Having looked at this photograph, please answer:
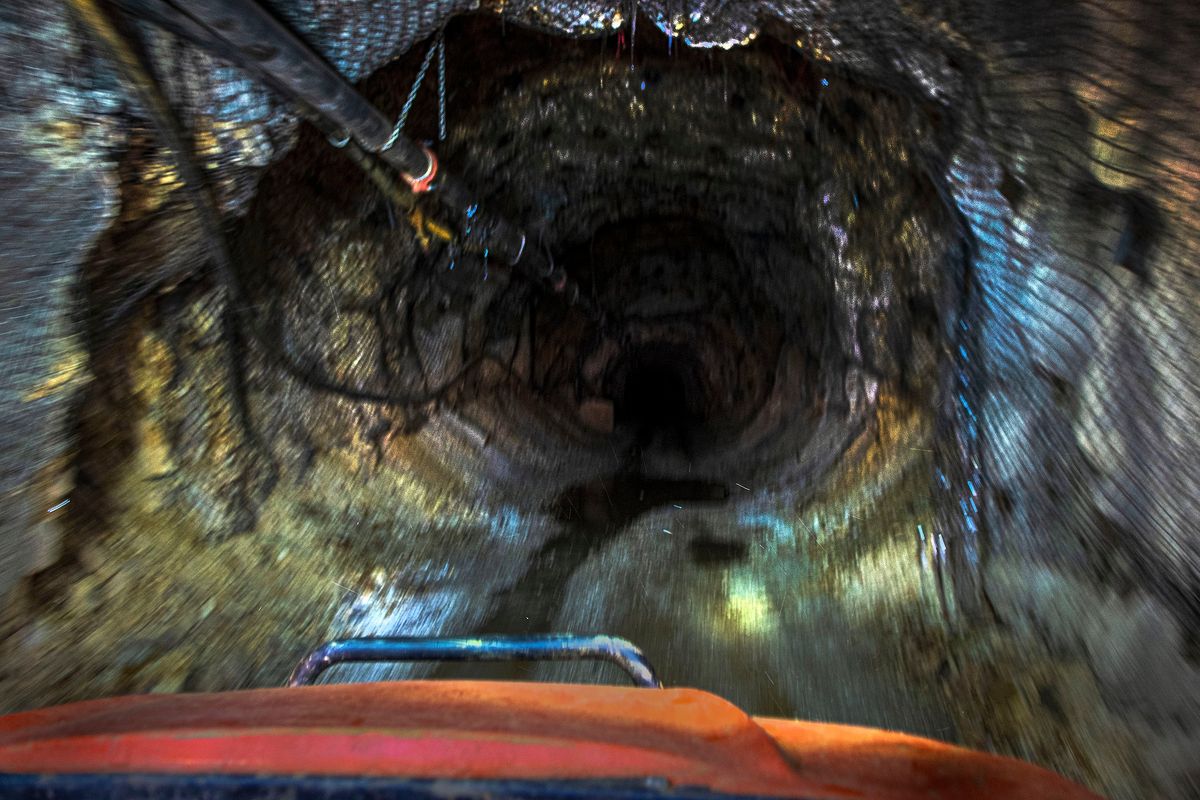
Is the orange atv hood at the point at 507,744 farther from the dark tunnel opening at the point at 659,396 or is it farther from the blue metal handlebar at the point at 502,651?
the dark tunnel opening at the point at 659,396

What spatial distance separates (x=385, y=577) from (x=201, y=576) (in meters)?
1.01

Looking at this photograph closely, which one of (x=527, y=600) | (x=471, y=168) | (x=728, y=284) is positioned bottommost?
(x=728, y=284)

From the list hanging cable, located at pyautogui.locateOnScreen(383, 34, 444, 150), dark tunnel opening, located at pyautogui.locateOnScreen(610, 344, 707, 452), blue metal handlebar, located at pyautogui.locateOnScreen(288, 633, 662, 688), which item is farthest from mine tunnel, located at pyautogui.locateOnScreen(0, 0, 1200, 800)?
dark tunnel opening, located at pyautogui.locateOnScreen(610, 344, 707, 452)

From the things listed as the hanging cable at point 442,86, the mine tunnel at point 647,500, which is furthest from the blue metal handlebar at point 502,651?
the hanging cable at point 442,86

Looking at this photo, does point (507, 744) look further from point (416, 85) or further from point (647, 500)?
point (647, 500)

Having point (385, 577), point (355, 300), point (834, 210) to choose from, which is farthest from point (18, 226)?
point (834, 210)

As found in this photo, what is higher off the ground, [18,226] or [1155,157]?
[18,226]

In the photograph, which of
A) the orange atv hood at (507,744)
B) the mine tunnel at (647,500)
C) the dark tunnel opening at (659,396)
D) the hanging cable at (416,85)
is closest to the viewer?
the orange atv hood at (507,744)

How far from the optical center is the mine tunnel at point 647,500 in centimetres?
183

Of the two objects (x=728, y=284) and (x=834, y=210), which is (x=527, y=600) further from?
(x=728, y=284)

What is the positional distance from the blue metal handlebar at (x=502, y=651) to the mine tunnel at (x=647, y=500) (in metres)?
1.11

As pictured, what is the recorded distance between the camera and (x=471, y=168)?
14.0 ft

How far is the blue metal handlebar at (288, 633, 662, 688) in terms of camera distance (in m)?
1.62

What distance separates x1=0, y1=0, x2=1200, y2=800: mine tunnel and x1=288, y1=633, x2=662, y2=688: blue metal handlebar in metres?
1.11
